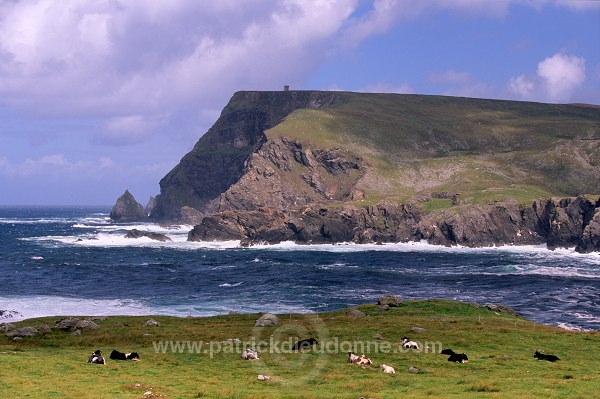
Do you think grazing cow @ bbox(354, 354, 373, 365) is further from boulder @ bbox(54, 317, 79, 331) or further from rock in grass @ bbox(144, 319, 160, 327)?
boulder @ bbox(54, 317, 79, 331)

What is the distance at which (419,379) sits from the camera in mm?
38625

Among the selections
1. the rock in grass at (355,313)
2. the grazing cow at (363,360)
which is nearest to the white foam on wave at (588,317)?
the rock in grass at (355,313)

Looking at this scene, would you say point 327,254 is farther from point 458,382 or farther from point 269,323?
point 458,382

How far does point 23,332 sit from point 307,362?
26.7 meters

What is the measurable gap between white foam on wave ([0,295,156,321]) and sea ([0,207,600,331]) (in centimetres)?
12

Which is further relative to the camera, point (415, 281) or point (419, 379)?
point (415, 281)

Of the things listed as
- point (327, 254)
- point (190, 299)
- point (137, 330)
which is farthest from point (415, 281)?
point (137, 330)

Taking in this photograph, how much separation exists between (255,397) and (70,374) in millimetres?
11680

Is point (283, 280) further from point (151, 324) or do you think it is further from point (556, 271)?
point (151, 324)

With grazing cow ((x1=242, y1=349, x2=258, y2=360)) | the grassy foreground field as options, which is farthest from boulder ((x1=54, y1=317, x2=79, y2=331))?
grazing cow ((x1=242, y1=349, x2=258, y2=360))

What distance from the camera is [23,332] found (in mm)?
58844

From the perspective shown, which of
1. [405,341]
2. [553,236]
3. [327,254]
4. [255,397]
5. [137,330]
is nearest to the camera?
[255,397]

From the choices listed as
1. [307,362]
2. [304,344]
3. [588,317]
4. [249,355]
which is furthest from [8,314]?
[588,317]

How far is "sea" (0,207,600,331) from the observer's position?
92250 mm
